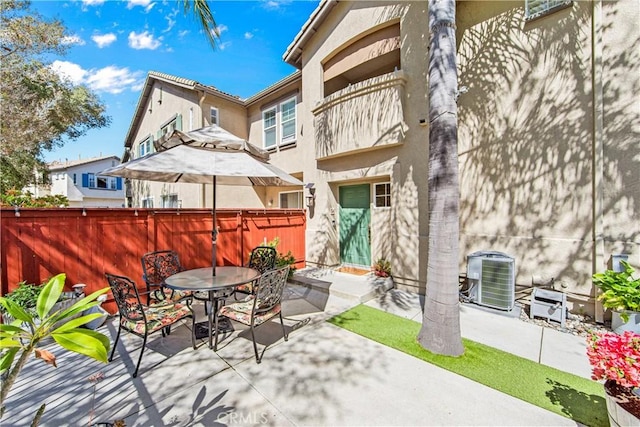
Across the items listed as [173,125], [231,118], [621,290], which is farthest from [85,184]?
[621,290]

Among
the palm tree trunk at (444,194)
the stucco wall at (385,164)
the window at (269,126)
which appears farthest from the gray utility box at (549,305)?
the window at (269,126)

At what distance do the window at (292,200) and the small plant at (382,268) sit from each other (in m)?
4.47

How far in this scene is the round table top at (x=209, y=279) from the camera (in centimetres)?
410

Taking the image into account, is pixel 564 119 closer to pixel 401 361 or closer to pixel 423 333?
pixel 423 333

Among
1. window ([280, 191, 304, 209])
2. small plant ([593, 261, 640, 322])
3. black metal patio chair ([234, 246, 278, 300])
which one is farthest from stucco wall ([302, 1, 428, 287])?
black metal patio chair ([234, 246, 278, 300])

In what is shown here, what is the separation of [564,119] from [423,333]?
5.03 meters

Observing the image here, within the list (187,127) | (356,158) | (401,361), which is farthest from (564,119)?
(187,127)

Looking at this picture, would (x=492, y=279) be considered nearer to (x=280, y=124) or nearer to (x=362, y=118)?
(x=362, y=118)

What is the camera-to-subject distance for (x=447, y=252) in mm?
3957

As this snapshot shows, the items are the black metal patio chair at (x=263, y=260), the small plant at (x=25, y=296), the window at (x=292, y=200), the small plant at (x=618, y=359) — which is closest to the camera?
the small plant at (x=618, y=359)

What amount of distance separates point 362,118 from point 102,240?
6923 millimetres

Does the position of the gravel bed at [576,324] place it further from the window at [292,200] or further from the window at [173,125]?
the window at [173,125]

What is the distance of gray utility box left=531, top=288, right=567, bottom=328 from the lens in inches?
198

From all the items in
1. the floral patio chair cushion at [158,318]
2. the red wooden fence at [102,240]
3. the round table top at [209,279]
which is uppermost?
the red wooden fence at [102,240]
